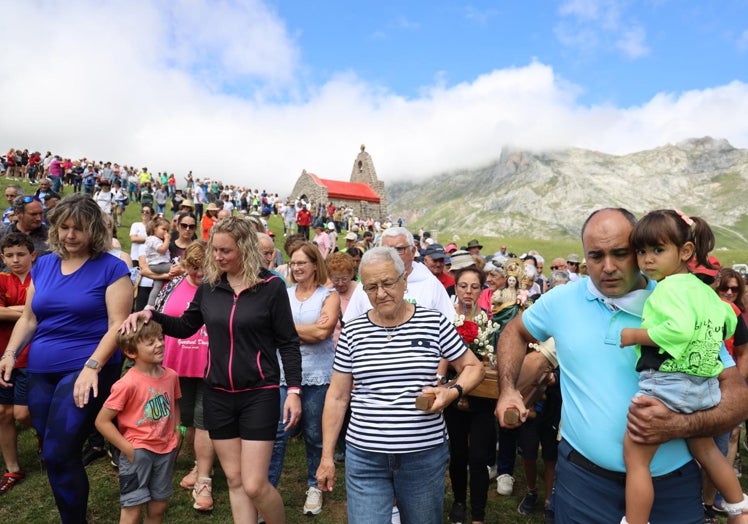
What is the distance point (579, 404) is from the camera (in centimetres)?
230

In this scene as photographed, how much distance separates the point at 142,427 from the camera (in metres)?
3.50

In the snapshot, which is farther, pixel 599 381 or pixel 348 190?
pixel 348 190

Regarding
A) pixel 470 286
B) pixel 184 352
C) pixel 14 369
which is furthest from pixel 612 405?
pixel 14 369

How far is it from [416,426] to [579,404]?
2.93 ft

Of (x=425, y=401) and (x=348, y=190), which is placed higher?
(x=348, y=190)

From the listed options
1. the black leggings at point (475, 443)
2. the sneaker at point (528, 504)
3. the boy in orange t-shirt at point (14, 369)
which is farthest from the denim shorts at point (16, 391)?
the sneaker at point (528, 504)

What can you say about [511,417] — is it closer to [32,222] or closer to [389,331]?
[389,331]

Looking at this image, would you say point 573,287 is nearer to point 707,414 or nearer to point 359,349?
point 707,414

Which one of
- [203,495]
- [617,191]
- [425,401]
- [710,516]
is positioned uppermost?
[617,191]

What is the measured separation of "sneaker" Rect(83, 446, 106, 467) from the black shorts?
113 inches

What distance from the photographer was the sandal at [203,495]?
14.2 feet

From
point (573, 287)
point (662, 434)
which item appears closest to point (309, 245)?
point (573, 287)

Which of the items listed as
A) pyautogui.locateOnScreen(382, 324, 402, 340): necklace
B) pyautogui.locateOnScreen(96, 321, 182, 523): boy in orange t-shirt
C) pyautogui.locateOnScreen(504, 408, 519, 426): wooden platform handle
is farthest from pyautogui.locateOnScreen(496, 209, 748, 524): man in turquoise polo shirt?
pyautogui.locateOnScreen(96, 321, 182, 523): boy in orange t-shirt

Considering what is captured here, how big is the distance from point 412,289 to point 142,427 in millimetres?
2406
